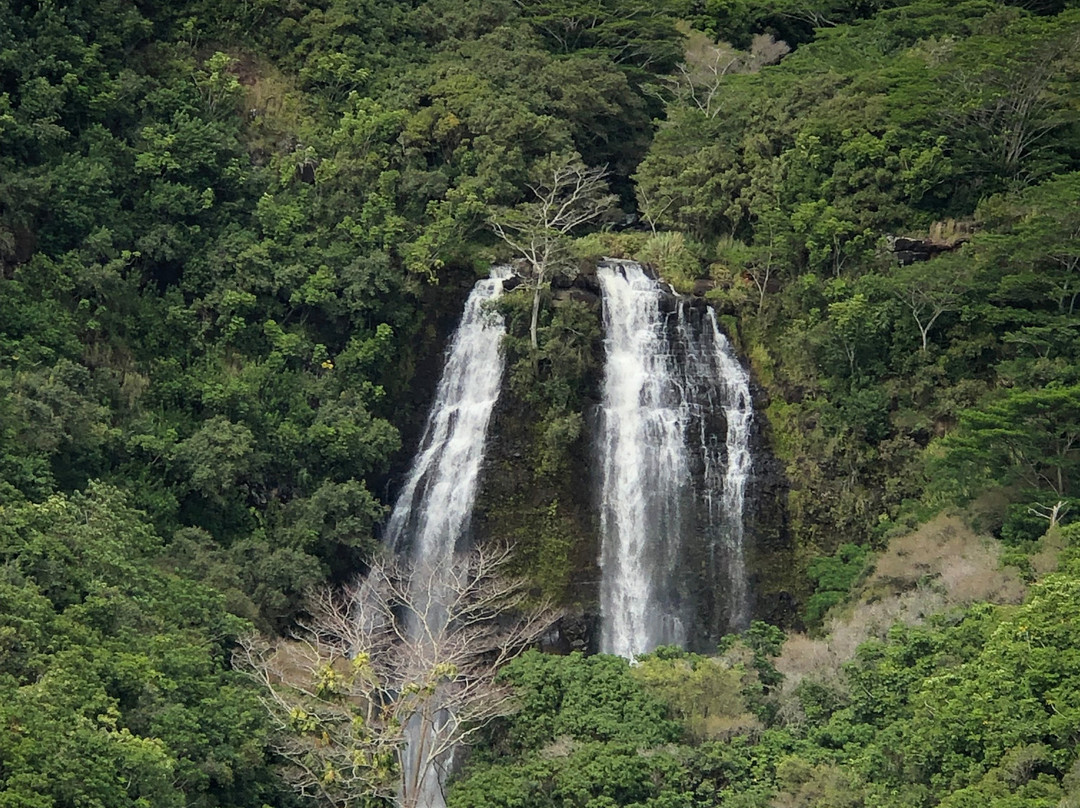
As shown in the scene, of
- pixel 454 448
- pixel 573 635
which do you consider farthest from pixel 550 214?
pixel 573 635

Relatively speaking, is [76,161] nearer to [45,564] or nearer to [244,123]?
[244,123]

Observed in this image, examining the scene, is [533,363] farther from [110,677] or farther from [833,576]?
[110,677]

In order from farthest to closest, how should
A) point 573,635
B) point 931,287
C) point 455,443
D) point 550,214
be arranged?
point 550,214 < point 455,443 < point 931,287 < point 573,635

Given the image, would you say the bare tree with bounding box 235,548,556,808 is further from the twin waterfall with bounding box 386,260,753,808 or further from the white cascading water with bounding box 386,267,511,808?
the twin waterfall with bounding box 386,260,753,808

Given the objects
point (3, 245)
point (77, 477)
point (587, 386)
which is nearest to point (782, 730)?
point (587, 386)

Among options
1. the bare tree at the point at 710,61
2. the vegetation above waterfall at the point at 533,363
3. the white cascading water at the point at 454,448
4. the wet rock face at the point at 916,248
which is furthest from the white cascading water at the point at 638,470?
the bare tree at the point at 710,61

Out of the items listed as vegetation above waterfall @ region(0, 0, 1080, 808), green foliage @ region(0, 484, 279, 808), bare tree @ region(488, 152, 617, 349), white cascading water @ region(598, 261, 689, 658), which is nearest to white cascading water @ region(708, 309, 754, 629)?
vegetation above waterfall @ region(0, 0, 1080, 808)

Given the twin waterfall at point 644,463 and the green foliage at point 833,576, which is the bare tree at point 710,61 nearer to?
the twin waterfall at point 644,463
